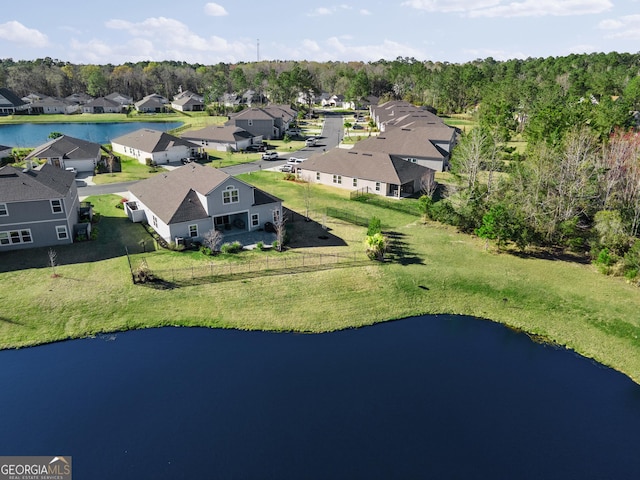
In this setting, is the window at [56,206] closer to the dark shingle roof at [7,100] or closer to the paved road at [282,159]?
the paved road at [282,159]

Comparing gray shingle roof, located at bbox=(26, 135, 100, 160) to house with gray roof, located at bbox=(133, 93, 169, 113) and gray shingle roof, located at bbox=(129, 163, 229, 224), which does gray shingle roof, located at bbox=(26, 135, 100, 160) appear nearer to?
gray shingle roof, located at bbox=(129, 163, 229, 224)

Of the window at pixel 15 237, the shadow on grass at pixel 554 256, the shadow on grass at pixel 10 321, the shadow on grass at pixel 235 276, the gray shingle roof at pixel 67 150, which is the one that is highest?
the gray shingle roof at pixel 67 150

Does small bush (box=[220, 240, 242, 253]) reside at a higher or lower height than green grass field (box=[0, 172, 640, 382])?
higher

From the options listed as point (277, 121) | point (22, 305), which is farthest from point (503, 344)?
point (277, 121)

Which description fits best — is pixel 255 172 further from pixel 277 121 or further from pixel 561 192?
pixel 561 192

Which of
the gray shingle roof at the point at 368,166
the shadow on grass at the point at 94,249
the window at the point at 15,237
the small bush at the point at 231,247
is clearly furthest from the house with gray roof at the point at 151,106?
the small bush at the point at 231,247

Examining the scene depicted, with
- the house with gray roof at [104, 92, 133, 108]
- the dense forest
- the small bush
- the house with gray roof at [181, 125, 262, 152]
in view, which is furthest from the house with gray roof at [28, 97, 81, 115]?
the small bush
